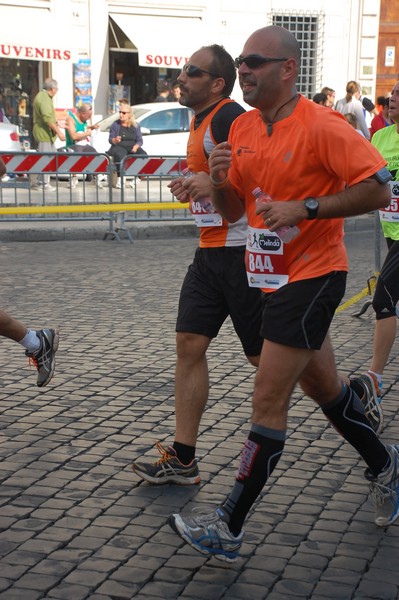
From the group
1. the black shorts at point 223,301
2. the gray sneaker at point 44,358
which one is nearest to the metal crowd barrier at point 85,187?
the gray sneaker at point 44,358

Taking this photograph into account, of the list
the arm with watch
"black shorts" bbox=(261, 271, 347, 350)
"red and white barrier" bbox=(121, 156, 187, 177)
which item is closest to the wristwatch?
the arm with watch

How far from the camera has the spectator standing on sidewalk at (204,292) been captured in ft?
15.9

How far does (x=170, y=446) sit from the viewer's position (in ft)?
16.6

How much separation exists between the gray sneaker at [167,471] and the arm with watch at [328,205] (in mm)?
1425

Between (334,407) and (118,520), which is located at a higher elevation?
(334,407)

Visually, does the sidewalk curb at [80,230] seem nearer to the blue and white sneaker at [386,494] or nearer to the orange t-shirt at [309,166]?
the blue and white sneaker at [386,494]

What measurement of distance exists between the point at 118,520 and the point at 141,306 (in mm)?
5214

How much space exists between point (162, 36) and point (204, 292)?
1029 inches

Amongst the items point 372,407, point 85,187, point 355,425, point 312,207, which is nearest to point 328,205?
point 312,207

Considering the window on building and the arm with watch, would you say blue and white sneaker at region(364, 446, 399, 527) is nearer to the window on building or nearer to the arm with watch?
the arm with watch

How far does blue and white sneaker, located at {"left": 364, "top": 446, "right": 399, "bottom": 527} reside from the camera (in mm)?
4379

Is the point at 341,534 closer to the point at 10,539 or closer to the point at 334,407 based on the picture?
the point at 334,407

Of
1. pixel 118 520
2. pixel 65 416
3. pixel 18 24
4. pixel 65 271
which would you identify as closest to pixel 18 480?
pixel 118 520

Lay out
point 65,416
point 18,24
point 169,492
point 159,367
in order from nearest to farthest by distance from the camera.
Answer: point 169,492 < point 65,416 < point 159,367 < point 18,24
